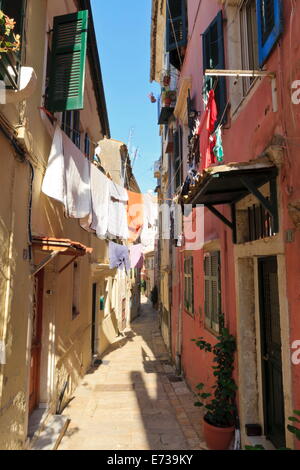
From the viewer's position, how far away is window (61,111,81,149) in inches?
263

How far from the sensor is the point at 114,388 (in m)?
7.99

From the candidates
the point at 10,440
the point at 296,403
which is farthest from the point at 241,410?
the point at 10,440

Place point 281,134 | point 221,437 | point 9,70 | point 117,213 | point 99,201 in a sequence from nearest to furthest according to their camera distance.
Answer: point 9,70 < point 281,134 < point 221,437 < point 99,201 < point 117,213

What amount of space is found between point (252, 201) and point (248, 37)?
8.25ft

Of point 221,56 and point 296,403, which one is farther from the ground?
point 221,56

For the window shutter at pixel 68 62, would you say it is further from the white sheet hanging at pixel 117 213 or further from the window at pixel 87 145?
the window at pixel 87 145

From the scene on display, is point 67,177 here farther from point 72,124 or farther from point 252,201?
point 72,124

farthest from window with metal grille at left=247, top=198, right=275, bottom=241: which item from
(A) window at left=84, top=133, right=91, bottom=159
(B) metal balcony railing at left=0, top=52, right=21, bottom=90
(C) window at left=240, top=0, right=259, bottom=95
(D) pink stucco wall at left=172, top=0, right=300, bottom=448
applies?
(A) window at left=84, top=133, right=91, bottom=159

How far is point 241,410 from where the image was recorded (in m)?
4.29

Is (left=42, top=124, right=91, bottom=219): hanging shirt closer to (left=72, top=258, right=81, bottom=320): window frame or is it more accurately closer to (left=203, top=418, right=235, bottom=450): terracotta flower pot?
(left=72, top=258, right=81, bottom=320): window frame

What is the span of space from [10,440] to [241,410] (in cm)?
301

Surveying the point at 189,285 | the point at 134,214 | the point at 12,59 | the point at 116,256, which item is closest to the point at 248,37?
the point at 12,59

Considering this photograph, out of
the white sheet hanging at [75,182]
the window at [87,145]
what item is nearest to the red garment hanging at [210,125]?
the white sheet hanging at [75,182]
